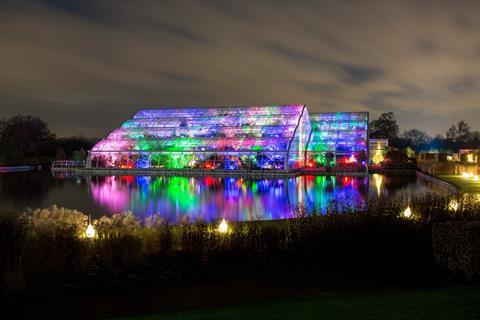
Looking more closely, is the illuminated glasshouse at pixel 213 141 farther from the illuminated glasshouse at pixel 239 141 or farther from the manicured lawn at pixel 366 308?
the manicured lawn at pixel 366 308

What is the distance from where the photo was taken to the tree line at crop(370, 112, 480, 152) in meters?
105

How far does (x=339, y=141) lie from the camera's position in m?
57.2

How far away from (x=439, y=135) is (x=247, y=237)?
460ft

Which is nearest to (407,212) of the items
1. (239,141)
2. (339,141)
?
(239,141)

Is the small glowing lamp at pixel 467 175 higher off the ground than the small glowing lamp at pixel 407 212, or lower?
lower

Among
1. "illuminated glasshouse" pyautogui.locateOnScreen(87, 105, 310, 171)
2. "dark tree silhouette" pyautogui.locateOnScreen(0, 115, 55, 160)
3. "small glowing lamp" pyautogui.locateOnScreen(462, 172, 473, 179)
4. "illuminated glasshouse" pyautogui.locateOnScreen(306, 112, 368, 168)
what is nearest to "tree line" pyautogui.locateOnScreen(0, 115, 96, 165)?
"dark tree silhouette" pyautogui.locateOnScreen(0, 115, 55, 160)

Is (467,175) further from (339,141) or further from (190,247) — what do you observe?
(190,247)

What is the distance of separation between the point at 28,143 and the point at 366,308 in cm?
8410

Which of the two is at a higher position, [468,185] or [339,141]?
[339,141]

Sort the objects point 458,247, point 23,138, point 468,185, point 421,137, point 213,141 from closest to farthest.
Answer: point 458,247
point 468,185
point 213,141
point 23,138
point 421,137

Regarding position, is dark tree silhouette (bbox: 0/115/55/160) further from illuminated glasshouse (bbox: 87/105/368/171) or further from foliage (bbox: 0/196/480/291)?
foliage (bbox: 0/196/480/291)

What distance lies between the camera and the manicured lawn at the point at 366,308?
5.86 meters

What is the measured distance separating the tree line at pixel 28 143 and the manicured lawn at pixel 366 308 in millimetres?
67986

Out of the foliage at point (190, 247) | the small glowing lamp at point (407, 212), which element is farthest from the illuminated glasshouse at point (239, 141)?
the foliage at point (190, 247)
